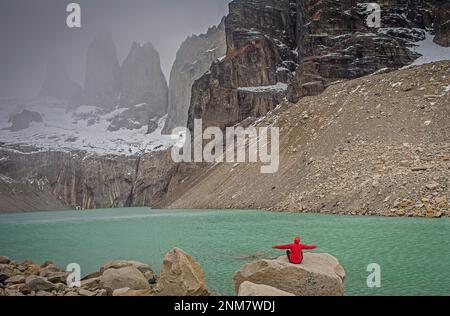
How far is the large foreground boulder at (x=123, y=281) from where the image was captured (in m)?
12.2

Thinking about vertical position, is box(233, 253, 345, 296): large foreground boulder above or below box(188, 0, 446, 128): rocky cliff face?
below

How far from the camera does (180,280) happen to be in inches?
422

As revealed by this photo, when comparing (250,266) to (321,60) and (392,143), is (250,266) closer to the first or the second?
(392,143)

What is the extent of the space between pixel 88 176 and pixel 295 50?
126 m

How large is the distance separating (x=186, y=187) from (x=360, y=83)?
141 feet

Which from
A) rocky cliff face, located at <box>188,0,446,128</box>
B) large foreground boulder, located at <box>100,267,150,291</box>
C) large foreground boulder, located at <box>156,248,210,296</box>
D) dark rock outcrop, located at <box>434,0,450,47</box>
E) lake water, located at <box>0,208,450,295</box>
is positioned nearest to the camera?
large foreground boulder, located at <box>156,248,210,296</box>

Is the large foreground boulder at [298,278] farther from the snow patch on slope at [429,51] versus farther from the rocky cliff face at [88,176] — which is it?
the rocky cliff face at [88,176]

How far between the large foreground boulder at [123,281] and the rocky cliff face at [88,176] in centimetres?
15636

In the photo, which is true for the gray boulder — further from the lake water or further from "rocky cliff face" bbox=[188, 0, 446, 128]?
"rocky cliff face" bbox=[188, 0, 446, 128]

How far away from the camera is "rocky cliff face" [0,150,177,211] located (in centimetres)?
17450

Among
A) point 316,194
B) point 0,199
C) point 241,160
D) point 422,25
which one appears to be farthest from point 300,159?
point 0,199

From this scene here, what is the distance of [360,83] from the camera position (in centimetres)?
6494

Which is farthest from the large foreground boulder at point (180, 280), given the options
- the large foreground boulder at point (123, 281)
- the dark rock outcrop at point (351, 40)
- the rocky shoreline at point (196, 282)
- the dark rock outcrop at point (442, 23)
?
the dark rock outcrop at point (442, 23)

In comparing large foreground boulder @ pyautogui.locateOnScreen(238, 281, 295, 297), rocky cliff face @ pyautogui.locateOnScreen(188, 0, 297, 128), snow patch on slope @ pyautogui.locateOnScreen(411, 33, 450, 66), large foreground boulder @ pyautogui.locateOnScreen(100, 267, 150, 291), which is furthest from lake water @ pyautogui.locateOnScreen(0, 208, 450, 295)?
rocky cliff face @ pyautogui.locateOnScreen(188, 0, 297, 128)
